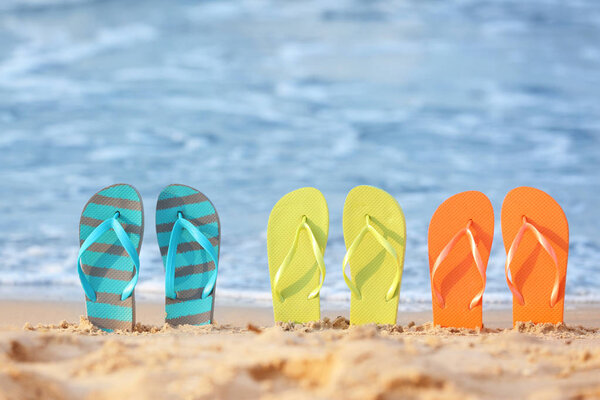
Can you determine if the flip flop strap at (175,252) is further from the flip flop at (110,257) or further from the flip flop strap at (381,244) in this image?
the flip flop strap at (381,244)

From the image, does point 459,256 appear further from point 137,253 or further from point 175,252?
point 137,253

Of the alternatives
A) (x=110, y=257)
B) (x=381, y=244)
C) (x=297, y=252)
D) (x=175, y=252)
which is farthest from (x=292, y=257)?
(x=110, y=257)

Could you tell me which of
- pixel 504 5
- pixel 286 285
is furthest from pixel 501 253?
pixel 504 5

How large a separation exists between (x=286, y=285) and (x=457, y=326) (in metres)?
0.61

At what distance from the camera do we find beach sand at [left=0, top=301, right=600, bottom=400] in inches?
41.4

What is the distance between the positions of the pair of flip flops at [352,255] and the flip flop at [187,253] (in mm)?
225

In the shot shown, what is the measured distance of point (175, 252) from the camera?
6.82 feet

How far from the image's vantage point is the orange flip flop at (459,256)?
201cm

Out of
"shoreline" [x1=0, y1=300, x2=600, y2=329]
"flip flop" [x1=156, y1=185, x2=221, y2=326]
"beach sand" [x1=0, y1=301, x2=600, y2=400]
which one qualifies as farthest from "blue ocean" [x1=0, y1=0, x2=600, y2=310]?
"beach sand" [x1=0, y1=301, x2=600, y2=400]

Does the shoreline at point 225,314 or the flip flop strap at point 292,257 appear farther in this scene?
the shoreline at point 225,314

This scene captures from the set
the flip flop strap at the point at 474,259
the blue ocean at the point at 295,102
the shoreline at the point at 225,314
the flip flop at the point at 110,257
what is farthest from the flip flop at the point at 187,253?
the blue ocean at the point at 295,102

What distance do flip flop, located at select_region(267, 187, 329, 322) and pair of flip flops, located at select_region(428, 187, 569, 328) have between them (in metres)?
0.40

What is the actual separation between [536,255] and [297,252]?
832mm

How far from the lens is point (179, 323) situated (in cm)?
207
